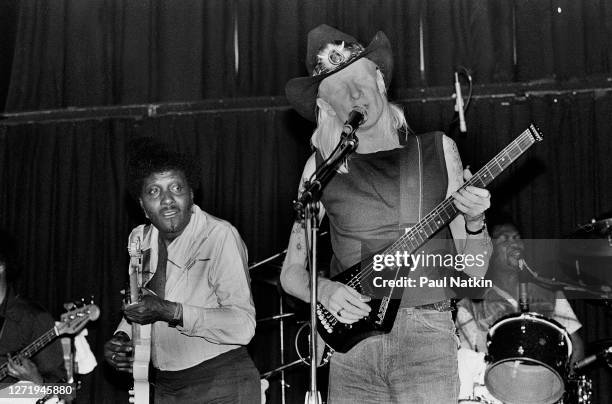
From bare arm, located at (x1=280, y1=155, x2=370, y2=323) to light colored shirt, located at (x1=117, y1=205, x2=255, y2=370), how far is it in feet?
1.11

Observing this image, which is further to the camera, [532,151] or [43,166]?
[43,166]

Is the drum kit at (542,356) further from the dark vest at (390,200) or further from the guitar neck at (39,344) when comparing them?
the guitar neck at (39,344)

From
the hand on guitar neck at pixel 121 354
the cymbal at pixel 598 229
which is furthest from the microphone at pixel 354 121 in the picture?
the cymbal at pixel 598 229

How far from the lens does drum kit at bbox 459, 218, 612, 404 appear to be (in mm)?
4578

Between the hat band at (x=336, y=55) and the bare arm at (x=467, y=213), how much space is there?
1.95 ft

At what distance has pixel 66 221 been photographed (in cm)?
649

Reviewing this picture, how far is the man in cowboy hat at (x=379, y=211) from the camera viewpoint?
2.89 meters

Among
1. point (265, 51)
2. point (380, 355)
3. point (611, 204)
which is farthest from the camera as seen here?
point (265, 51)

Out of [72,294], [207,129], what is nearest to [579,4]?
[207,129]

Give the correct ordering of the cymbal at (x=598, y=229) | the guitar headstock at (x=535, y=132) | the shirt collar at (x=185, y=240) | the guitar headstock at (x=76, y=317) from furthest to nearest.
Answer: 1. the guitar headstock at (x=76, y=317)
2. the cymbal at (x=598, y=229)
3. the shirt collar at (x=185, y=240)
4. the guitar headstock at (x=535, y=132)

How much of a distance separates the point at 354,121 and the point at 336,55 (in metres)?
0.60

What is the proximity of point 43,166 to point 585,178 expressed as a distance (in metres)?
4.12

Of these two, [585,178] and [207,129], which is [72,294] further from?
[585,178]

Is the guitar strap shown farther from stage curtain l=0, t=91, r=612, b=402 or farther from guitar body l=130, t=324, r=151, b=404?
stage curtain l=0, t=91, r=612, b=402
